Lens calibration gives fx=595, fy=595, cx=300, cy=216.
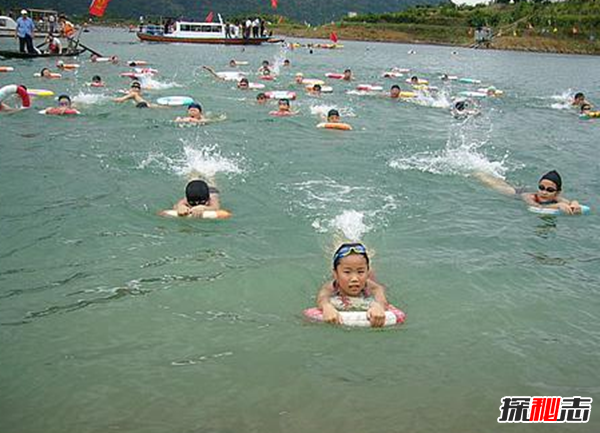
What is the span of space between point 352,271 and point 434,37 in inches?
3182

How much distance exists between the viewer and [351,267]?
584cm

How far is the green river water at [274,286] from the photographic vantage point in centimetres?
466

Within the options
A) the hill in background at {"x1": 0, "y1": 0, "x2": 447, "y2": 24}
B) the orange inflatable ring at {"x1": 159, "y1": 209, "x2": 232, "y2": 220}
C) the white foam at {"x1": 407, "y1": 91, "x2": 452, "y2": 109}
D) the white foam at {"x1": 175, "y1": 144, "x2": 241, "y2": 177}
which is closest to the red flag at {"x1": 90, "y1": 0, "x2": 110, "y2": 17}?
the white foam at {"x1": 407, "y1": 91, "x2": 452, "y2": 109}

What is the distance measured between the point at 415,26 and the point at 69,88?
2753 inches

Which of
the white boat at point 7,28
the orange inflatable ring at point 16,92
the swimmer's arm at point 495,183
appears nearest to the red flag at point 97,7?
the orange inflatable ring at point 16,92

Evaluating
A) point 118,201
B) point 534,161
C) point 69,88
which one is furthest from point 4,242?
point 69,88

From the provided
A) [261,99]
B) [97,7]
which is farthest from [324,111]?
[97,7]

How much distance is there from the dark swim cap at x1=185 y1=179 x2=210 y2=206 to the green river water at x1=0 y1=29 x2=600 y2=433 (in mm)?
433

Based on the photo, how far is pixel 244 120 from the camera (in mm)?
17047

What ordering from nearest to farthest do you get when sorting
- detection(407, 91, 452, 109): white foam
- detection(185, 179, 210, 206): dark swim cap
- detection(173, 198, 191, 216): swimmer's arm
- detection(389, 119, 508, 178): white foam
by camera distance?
detection(173, 198, 191, 216): swimmer's arm < detection(185, 179, 210, 206): dark swim cap < detection(389, 119, 508, 178): white foam < detection(407, 91, 452, 109): white foam

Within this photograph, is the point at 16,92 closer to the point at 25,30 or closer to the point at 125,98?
the point at 125,98

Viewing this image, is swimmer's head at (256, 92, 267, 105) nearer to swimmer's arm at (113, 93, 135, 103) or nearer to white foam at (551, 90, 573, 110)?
swimmer's arm at (113, 93, 135, 103)

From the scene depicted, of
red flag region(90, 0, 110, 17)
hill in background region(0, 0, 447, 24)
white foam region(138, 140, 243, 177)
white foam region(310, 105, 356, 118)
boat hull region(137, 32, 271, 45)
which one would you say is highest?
hill in background region(0, 0, 447, 24)

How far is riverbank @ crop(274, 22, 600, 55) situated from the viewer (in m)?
69.2
